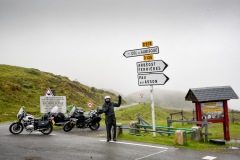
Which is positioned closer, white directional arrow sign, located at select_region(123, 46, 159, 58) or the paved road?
the paved road

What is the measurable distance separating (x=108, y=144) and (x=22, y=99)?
112ft

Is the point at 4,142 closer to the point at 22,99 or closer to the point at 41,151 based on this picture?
the point at 41,151

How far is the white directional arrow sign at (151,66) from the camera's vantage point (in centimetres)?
1268

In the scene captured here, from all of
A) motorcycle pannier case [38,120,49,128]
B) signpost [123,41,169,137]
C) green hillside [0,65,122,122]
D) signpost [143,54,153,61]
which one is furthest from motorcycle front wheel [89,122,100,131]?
green hillside [0,65,122,122]

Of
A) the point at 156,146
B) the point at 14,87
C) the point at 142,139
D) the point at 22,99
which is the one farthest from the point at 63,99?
the point at 14,87

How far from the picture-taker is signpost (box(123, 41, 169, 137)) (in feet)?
41.7

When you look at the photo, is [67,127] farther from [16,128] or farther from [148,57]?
[148,57]

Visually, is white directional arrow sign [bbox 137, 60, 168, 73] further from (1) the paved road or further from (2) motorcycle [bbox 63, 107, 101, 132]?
(2) motorcycle [bbox 63, 107, 101, 132]

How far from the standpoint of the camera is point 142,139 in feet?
39.7

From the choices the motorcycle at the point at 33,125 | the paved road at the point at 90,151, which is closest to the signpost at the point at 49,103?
the motorcycle at the point at 33,125

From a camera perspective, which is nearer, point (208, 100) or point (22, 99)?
point (208, 100)

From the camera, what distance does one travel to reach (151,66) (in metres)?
12.9

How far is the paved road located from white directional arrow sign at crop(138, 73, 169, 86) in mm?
3103

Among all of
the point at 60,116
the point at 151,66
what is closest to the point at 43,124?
the point at 60,116
